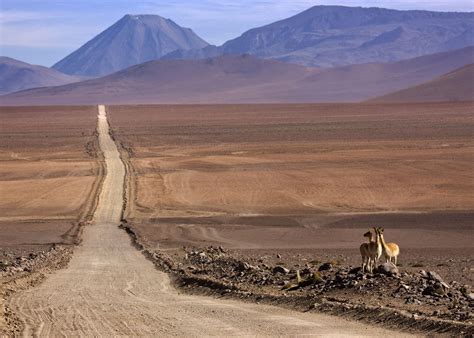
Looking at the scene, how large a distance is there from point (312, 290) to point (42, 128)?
7618 centimetres

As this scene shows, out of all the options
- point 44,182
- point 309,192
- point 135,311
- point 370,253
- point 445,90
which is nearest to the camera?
point 135,311

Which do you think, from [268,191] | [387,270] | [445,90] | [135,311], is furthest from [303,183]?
[445,90]

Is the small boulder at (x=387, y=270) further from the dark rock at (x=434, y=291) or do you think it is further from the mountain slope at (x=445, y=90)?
the mountain slope at (x=445, y=90)

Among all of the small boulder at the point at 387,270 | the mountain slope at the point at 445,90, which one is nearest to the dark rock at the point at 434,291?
the small boulder at the point at 387,270

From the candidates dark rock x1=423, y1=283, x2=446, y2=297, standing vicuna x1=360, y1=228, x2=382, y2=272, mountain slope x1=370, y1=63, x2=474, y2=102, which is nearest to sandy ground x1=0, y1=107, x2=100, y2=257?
standing vicuna x1=360, y1=228, x2=382, y2=272

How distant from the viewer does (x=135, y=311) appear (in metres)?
12.9

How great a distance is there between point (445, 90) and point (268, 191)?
121 meters

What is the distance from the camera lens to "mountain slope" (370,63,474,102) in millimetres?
145925

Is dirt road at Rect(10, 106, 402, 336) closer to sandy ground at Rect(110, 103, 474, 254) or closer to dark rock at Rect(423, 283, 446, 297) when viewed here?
dark rock at Rect(423, 283, 446, 297)

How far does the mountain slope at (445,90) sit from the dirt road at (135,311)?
130488 millimetres

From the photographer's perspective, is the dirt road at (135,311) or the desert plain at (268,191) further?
the desert plain at (268,191)

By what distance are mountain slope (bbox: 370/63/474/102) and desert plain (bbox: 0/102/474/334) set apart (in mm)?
67608

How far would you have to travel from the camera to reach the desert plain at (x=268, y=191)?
894 inches

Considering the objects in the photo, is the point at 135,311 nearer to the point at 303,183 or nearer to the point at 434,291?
the point at 434,291
